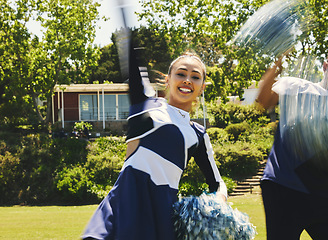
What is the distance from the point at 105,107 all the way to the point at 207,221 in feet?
118

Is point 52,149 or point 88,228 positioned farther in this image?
point 52,149

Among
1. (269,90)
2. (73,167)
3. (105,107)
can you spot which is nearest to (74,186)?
(73,167)

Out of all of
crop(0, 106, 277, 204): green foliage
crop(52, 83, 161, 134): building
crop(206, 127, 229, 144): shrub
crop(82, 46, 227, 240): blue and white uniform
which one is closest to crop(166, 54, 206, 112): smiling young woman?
crop(82, 46, 227, 240): blue and white uniform

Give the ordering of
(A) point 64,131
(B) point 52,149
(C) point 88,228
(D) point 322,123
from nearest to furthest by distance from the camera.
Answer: (C) point 88,228, (D) point 322,123, (B) point 52,149, (A) point 64,131

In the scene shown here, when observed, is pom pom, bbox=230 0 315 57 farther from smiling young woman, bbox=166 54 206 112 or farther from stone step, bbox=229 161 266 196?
stone step, bbox=229 161 266 196

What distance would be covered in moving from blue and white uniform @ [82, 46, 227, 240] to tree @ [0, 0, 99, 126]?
963 inches

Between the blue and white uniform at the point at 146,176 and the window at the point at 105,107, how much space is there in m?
32.7

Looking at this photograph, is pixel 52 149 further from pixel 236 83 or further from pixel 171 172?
pixel 171 172

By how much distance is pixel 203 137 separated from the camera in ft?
12.2

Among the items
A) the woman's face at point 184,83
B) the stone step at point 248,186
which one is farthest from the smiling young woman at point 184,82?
the stone step at point 248,186

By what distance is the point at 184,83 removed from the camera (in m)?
3.61

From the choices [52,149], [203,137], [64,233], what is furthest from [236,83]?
[203,137]

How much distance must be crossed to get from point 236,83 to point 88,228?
23453 mm

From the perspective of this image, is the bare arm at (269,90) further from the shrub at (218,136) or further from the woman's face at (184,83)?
the shrub at (218,136)
